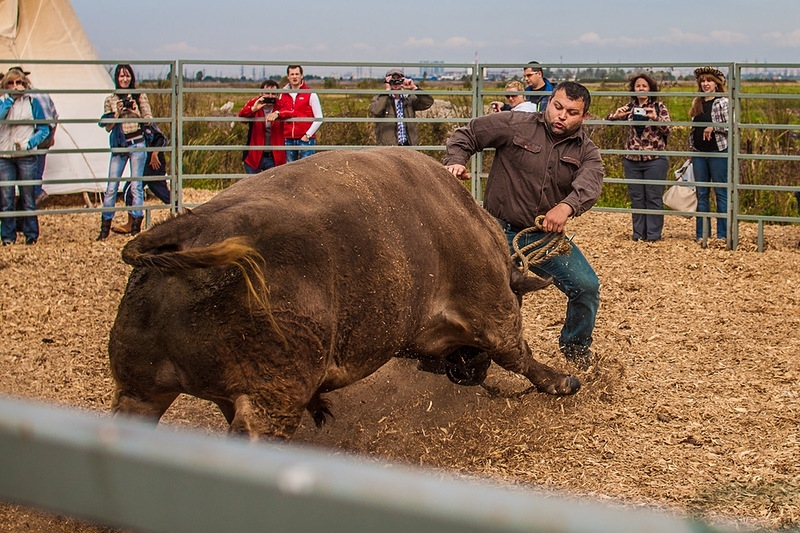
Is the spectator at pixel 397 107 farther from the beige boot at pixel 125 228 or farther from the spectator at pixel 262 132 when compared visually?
the beige boot at pixel 125 228

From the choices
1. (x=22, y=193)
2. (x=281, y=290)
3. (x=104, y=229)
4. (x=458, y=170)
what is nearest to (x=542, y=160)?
(x=458, y=170)

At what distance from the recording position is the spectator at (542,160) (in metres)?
5.20

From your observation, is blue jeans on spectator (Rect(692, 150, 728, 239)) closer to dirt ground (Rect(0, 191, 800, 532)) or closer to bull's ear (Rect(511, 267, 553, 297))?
dirt ground (Rect(0, 191, 800, 532))

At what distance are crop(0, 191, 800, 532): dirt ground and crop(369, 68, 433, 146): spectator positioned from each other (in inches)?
140

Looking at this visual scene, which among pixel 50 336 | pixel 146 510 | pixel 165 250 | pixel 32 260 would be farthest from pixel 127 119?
pixel 146 510

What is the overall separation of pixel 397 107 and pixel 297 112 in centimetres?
118

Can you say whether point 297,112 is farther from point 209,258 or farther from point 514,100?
point 209,258

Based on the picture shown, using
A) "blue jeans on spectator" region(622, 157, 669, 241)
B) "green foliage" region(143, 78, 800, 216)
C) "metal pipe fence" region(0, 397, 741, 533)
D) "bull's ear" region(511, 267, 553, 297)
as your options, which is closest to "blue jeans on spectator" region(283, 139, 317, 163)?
"green foliage" region(143, 78, 800, 216)

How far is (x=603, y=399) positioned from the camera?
208 inches

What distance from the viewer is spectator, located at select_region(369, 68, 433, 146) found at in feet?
35.4

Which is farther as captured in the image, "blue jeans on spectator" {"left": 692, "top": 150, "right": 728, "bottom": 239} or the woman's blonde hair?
"blue jeans on spectator" {"left": 692, "top": 150, "right": 728, "bottom": 239}

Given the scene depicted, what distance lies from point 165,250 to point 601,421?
2832 mm

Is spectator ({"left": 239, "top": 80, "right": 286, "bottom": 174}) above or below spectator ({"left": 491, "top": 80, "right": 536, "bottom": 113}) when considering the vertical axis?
below

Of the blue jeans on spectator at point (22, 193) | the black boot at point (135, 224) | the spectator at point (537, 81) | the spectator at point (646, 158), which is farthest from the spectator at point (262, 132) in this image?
the spectator at point (646, 158)
